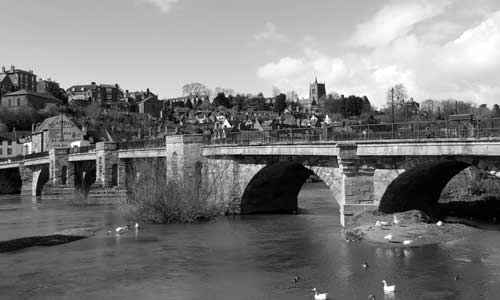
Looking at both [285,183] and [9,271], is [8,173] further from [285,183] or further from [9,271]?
[9,271]

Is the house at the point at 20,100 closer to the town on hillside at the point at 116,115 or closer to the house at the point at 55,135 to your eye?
the town on hillside at the point at 116,115

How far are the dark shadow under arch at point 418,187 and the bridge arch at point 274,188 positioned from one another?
A: 814 centimetres

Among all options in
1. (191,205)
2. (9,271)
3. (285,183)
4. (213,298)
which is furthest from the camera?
(285,183)

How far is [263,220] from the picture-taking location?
37.3 meters

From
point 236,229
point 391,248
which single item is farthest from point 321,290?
point 236,229

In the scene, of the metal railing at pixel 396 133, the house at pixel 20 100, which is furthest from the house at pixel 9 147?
the metal railing at pixel 396 133

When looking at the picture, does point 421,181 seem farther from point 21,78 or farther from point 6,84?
point 21,78

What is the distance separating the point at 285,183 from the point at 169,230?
1288 cm

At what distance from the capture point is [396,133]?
85.0 ft

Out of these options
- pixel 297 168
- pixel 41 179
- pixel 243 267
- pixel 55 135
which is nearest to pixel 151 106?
pixel 55 135

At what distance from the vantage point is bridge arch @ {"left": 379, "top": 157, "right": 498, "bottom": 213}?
24.9m

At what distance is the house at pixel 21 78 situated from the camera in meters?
175

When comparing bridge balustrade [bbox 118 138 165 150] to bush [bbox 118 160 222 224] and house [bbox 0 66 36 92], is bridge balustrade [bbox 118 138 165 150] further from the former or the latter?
house [bbox 0 66 36 92]

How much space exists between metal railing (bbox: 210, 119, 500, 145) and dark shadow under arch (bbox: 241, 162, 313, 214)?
8.90 feet
